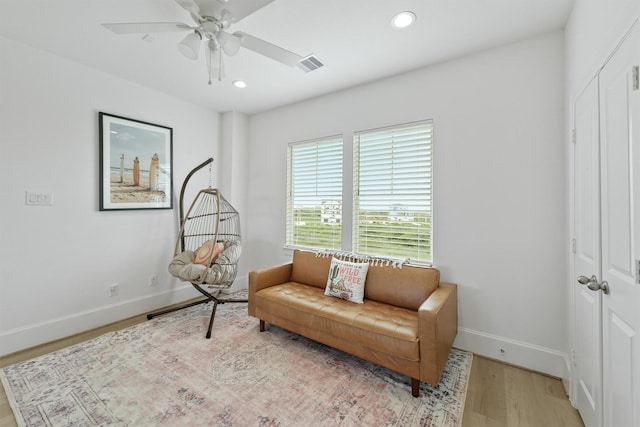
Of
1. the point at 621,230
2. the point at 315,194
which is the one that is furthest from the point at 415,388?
the point at 315,194

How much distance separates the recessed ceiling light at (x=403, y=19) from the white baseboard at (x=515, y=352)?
2.62 metres

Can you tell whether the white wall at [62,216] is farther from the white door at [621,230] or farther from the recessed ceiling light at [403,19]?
the white door at [621,230]

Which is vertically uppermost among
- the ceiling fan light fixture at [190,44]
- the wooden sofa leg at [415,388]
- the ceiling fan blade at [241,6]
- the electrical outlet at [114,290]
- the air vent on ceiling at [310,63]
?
the air vent on ceiling at [310,63]

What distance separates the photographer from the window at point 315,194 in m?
3.40

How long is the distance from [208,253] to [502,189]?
303cm

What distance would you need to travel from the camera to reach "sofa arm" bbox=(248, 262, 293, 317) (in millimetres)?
2816

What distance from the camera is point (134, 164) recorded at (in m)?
3.18

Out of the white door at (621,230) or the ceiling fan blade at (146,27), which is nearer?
the white door at (621,230)

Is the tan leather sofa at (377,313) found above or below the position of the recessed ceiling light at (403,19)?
below

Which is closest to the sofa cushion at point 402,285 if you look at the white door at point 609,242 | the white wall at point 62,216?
the white door at point 609,242

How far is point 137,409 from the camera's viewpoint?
1744 mm

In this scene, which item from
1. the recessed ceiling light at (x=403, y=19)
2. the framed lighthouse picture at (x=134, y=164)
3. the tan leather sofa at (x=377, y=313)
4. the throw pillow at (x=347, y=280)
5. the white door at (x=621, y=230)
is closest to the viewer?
the white door at (x=621, y=230)

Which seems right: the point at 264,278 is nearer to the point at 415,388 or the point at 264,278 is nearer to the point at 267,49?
the point at 415,388

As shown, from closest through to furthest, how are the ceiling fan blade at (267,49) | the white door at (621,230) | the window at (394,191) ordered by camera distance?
the white door at (621,230)
the ceiling fan blade at (267,49)
the window at (394,191)
